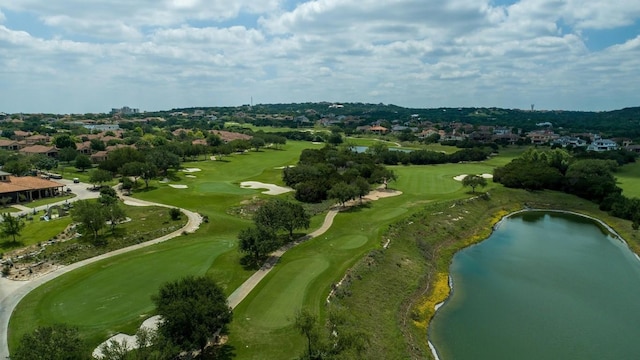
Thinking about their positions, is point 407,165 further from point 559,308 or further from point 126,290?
point 126,290

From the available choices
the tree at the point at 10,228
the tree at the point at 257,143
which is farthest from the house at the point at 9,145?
the tree at the point at 10,228

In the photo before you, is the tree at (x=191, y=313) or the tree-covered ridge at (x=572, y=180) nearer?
the tree at (x=191, y=313)

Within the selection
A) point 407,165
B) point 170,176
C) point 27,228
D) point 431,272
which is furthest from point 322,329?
point 407,165

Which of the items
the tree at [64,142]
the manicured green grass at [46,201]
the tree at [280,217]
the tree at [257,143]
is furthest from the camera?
the tree at [257,143]

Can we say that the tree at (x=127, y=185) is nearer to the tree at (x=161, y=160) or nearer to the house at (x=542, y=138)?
the tree at (x=161, y=160)

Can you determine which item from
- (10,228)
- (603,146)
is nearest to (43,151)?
(10,228)

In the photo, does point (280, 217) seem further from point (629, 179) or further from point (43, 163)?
point (629, 179)
